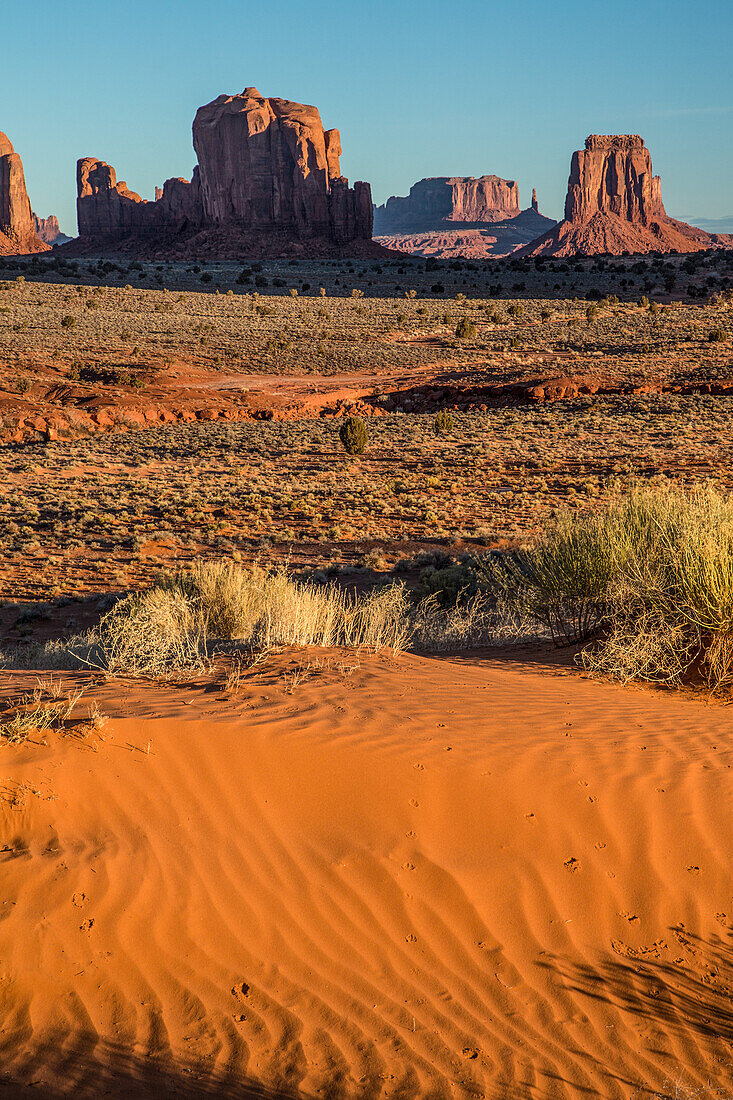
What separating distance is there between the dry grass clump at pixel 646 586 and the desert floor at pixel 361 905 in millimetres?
1198

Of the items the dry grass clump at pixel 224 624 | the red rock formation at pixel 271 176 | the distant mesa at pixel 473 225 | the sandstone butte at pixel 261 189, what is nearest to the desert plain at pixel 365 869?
the dry grass clump at pixel 224 624

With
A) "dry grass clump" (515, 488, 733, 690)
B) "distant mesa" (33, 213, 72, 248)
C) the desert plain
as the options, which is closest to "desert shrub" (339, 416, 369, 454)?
the desert plain

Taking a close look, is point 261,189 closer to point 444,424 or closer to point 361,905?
point 444,424

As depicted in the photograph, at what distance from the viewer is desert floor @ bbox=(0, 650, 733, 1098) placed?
2.89 metres

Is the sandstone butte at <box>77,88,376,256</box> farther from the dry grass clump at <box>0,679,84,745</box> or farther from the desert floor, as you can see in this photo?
the desert floor

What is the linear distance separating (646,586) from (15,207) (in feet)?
365

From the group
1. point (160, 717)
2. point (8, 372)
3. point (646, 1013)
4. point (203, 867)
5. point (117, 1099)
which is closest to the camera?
point (117, 1099)

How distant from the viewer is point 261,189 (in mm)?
95188

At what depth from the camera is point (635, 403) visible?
2889 centimetres

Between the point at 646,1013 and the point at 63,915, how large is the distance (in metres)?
2.48

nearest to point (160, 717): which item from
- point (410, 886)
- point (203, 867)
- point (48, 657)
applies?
point (203, 867)

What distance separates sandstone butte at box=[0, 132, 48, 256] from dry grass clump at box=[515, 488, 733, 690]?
104966 mm

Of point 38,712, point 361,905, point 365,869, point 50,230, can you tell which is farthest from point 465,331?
point 50,230

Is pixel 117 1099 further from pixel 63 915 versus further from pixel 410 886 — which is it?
pixel 410 886
